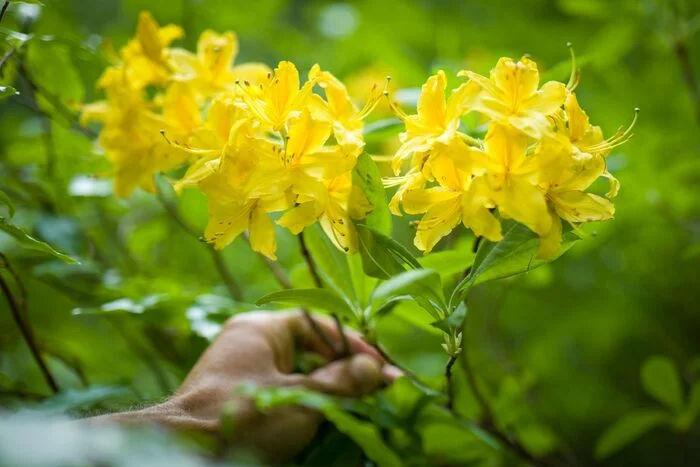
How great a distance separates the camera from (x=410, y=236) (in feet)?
5.75

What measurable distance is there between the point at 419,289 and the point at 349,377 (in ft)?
0.92

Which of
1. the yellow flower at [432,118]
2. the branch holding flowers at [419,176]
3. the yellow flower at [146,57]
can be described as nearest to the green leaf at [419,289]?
the branch holding flowers at [419,176]

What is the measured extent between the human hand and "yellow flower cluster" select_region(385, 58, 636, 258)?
29 centimetres

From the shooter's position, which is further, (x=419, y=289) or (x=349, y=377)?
(x=349, y=377)

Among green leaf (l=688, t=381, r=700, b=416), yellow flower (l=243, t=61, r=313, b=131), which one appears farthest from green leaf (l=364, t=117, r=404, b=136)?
green leaf (l=688, t=381, r=700, b=416)

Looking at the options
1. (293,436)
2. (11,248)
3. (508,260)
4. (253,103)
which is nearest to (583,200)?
(508,260)

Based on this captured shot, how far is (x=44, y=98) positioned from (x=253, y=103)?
1.64 feet

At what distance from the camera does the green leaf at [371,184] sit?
0.72 m

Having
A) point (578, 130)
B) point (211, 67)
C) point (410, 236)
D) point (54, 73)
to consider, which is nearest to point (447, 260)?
point (578, 130)

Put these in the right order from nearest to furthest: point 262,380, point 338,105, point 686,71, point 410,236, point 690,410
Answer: point 338,105 < point 262,380 < point 690,410 < point 686,71 < point 410,236

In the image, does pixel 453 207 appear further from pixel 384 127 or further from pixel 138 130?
pixel 138 130

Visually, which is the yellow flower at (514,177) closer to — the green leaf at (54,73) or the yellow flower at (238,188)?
the yellow flower at (238,188)

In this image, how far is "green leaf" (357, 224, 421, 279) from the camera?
735 millimetres

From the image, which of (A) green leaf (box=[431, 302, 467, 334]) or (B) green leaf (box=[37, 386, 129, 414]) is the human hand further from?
(A) green leaf (box=[431, 302, 467, 334])
